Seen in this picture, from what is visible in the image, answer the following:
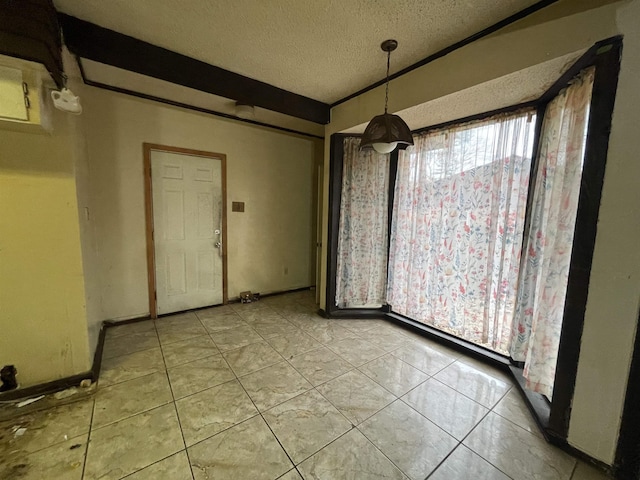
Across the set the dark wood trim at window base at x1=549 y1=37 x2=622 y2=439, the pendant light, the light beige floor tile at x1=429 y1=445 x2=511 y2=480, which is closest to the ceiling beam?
the pendant light

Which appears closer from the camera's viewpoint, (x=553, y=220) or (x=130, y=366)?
(x=553, y=220)

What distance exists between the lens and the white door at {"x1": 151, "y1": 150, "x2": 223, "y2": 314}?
305 cm

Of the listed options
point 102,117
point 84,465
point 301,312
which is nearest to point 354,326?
point 301,312

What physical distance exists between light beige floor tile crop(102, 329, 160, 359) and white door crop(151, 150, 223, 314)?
50 centimetres

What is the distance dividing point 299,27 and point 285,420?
2612 millimetres

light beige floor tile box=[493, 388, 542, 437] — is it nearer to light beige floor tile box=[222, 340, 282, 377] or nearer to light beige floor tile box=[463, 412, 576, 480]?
light beige floor tile box=[463, 412, 576, 480]

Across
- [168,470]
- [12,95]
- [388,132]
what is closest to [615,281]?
[388,132]

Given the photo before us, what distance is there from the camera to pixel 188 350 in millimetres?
2412

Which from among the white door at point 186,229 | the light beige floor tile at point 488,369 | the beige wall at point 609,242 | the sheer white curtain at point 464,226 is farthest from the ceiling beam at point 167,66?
the light beige floor tile at point 488,369

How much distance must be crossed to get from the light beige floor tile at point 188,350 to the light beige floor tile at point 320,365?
31.7 inches

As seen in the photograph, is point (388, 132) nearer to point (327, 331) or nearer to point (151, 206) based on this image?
point (327, 331)

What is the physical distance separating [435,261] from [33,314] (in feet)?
10.8

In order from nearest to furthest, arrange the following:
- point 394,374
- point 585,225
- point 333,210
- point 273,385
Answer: point 585,225
point 273,385
point 394,374
point 333,210

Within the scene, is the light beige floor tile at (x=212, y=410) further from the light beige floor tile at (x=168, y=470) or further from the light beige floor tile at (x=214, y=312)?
the light beige floor tile at (x=214, y=312)
